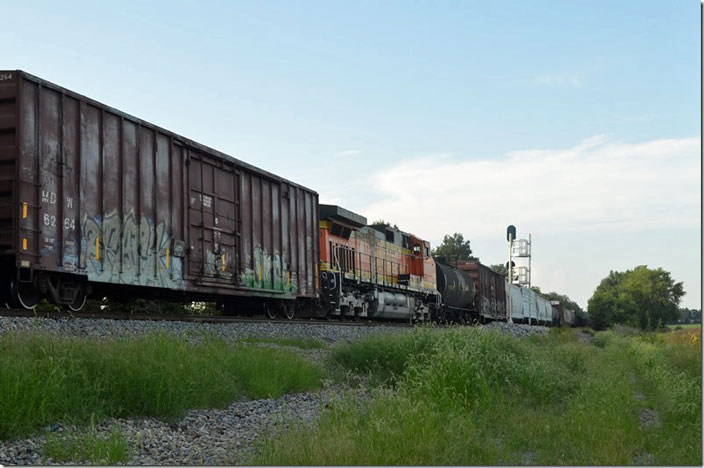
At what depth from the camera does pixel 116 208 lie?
39.4 ft

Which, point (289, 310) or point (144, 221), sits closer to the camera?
point (144, 221)

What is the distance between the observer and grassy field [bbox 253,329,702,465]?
542 centimetres

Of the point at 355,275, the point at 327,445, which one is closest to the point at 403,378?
the point at 327,445

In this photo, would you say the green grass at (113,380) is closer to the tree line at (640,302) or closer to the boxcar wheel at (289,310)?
the boxcar wheel at (289,310)

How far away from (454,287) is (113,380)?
83.6 feet

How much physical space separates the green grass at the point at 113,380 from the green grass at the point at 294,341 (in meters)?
3.00

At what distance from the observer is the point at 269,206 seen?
17.2 meters

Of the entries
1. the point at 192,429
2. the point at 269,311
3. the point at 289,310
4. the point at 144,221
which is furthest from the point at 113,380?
the point at 289,310

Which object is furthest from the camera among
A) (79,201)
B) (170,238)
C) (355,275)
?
(355,275)

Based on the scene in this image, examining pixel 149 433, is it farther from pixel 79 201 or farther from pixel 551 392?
pixel 79 201

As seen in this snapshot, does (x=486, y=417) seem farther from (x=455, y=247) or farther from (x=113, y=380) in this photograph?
(x=455, y=247)

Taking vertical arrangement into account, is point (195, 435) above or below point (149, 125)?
below

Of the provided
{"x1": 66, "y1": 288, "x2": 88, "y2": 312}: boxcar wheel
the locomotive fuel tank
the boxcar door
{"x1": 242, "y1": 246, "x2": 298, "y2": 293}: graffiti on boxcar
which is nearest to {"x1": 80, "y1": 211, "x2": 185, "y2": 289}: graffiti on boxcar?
{"x1": 66, "y1": 288, "x2": 88, "y2": 312}: boxcar wheel

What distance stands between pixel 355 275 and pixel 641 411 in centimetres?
1329
